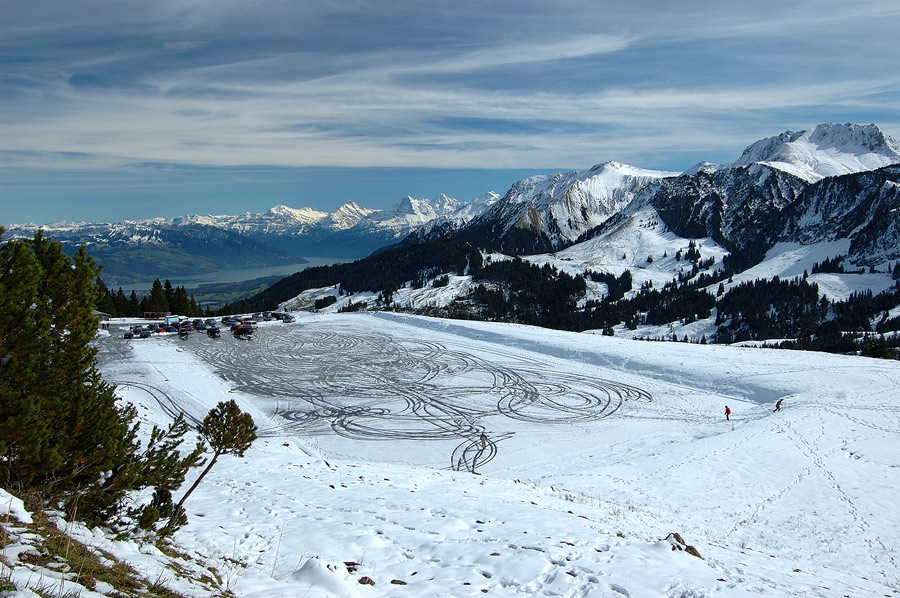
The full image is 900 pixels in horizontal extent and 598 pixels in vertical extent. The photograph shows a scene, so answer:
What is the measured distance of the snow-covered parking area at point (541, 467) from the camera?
1031 centimetres

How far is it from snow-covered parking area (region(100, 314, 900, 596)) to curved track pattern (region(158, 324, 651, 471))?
0.26 metres

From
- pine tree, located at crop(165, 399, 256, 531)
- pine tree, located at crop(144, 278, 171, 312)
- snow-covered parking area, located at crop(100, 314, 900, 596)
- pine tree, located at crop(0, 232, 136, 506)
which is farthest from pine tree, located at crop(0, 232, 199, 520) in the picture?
pine tree, located at crop(144, 278, 171, 312)

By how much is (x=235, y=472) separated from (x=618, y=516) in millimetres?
13758

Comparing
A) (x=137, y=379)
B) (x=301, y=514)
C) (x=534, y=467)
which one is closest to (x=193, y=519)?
(x=301, y=514)

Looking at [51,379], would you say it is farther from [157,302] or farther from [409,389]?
[157,302]

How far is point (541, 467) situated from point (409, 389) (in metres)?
16.2

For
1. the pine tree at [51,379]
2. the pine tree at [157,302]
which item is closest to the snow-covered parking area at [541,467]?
the pine tree at [51,379]

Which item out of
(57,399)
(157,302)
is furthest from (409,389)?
(157,302)

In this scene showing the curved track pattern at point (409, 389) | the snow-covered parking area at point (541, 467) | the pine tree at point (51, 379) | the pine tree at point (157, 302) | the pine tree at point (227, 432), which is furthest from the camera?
the pine tree at point (157, 302)

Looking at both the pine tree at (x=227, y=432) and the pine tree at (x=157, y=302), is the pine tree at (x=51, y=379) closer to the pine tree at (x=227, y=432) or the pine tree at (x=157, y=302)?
the pine tree at (x=227, y=432)

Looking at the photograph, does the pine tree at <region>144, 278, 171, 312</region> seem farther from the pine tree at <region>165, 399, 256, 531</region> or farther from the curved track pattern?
the pine tree at <region>165, 399, 256, 531</region>

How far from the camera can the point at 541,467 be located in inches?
932

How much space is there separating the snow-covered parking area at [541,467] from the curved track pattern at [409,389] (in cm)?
26

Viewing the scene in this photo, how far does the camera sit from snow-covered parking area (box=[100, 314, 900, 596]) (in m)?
10.3
